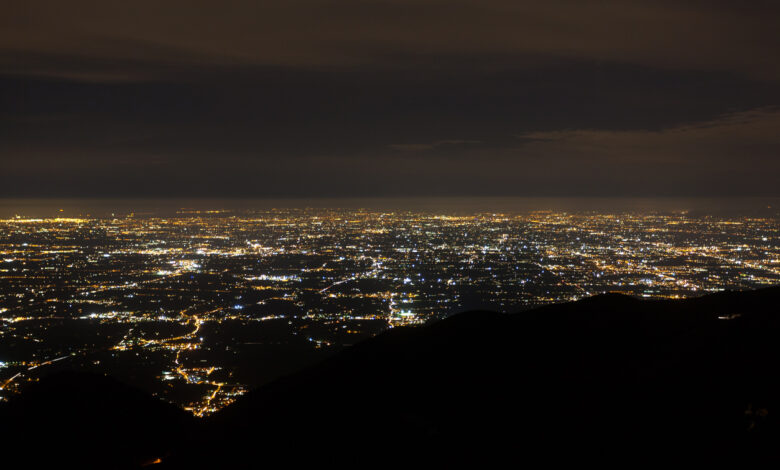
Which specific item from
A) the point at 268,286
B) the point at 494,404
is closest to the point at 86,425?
the point at 494,404

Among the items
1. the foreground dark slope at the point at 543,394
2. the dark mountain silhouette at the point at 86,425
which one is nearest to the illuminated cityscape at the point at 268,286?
the dark mountain silhouette at the point at 86,425

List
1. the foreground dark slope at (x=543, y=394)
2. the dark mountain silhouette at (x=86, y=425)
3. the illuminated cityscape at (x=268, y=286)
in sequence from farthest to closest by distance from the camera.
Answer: the illuminated cityscape at (x=268, y=286)
the dark mountain silhouette at (x=86, y=425)
the foreground dark slope at (x=543, y=394)

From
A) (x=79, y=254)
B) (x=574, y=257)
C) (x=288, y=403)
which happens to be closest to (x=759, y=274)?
(x=574, y=257)

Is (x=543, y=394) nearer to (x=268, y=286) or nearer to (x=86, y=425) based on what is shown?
(x=86, y=425)

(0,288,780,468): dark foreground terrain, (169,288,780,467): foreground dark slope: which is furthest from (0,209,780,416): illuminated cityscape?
(169,288,780,467): foreground dark slope

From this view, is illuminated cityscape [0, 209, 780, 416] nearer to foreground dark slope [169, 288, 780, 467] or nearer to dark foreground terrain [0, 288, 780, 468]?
dark foreground terrain [0, 288, 780, 468]

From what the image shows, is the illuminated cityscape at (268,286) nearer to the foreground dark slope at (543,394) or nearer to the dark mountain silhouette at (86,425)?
the dark mountain silhouette at (86,425)
